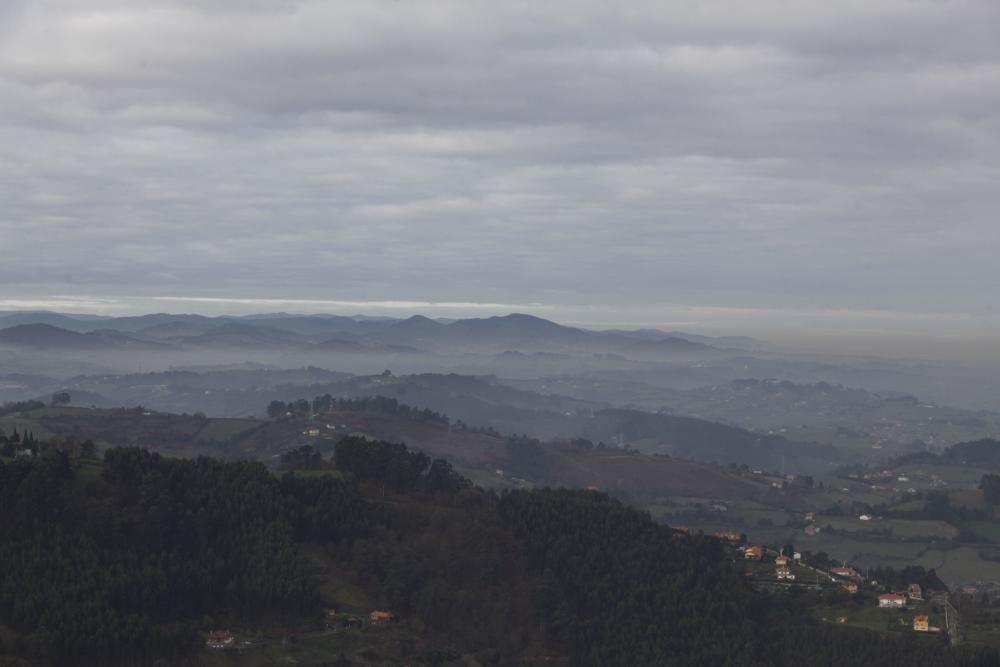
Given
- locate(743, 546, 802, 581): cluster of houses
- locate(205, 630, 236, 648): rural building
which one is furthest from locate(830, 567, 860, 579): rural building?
locate(205, 630, 236, 648): rural building

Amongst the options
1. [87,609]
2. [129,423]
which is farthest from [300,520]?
[129,423]

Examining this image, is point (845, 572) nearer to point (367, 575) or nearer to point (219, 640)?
point (367, 575)

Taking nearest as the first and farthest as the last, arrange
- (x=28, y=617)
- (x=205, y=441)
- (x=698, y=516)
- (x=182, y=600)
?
(x=28, y=617), (x=182, y=600), (x=698, y=516), (x=205, y=441)

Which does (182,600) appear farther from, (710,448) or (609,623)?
(710,448)

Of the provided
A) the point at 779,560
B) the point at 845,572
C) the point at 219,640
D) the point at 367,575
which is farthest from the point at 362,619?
the point at 845,572

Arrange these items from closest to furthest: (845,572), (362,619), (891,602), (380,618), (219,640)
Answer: (219,640) < (362,619) < (380,618) < (891,602) < (845,572)

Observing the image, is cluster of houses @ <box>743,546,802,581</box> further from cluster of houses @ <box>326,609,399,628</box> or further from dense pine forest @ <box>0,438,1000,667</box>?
cluster of houses @ <box>326,609,399,628</box>
